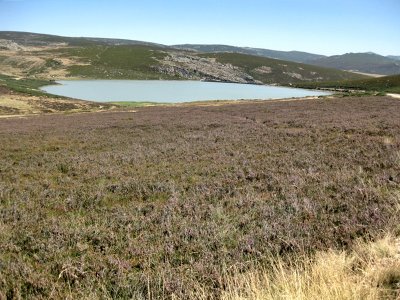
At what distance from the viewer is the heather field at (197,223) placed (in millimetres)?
4230

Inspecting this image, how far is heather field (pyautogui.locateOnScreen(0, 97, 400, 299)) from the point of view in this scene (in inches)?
167

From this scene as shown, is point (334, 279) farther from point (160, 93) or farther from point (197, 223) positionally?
point (160, 93)

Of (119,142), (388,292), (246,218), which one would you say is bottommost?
(119,142)

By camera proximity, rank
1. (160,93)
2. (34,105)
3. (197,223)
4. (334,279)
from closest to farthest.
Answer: (334,279) < (197,223) < (34,105) < (160,93)

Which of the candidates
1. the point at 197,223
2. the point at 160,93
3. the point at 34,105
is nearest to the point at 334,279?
the point at 197,223

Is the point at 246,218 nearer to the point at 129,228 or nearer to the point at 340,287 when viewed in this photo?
the point at 129,228

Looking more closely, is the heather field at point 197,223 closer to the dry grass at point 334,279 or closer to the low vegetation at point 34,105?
the dry grass at point 334,279

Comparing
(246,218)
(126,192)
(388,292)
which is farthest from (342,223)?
(126,192)

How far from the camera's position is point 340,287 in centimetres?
356

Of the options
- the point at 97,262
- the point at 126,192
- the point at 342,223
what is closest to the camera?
the point at 97,262

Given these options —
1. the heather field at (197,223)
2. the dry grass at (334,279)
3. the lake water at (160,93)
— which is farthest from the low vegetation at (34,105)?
the dry grass at (334,279)

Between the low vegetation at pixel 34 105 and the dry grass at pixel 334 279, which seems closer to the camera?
the dry grass at pixel 334 279

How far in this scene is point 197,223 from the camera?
612 centimetres

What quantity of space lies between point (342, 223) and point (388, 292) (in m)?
2.36
